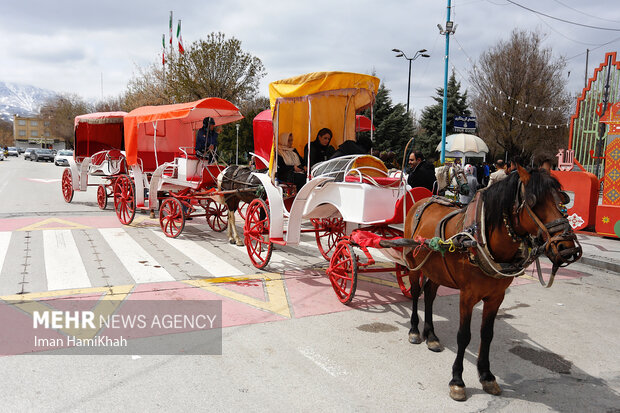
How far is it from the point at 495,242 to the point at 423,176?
2.66 m

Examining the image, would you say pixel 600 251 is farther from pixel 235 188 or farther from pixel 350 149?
pixel 235 188

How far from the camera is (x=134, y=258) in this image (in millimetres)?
7754

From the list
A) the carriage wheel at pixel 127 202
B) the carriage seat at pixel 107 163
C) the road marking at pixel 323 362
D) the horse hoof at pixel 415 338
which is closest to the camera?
the road marking at pixel 323 362

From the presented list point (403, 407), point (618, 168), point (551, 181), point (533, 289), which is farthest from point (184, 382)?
point (618, 168)

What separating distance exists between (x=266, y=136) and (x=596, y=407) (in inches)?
256

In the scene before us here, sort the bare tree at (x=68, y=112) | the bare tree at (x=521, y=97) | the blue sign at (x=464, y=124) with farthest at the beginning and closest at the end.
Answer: the bare tree at (x=68, y=112) → the bare tree at (x=521, y=97) → the blue sign at (x=464, y=124)

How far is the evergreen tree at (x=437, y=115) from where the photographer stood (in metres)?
35.7

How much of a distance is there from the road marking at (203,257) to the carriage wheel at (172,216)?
0.17m

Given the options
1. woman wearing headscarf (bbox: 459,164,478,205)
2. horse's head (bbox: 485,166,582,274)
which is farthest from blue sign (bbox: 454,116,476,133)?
horse's head (bbox: 485,166,582,274)

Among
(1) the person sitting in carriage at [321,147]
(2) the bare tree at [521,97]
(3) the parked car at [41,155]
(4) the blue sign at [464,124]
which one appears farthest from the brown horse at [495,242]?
(3) the parked car at [41,155]

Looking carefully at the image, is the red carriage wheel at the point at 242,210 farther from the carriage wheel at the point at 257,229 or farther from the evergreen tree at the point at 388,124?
A: the evergreen tree at the point at 388,124

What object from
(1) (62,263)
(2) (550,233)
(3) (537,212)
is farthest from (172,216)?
(2) (550,233)

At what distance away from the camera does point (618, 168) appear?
10742 mm

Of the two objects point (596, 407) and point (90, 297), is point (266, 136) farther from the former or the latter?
point (596, 407)
